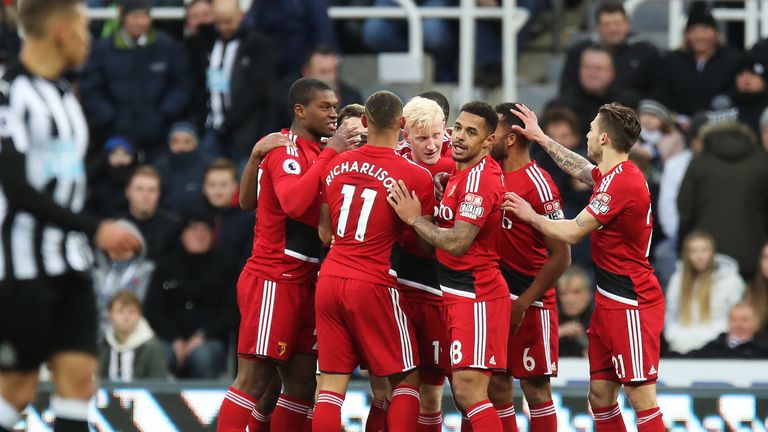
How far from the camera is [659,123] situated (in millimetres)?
13094

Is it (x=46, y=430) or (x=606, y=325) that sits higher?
(x=606, y=325)

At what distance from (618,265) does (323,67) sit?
5.17 m

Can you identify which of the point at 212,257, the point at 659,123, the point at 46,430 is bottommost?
the point at 46,430

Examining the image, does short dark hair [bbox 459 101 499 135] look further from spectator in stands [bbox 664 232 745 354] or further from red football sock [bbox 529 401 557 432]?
spectator in stands [bbox 664 232 745 354]

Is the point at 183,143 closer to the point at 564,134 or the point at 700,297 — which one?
the point at 564,134

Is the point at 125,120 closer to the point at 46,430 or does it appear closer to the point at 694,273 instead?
the point at 46,430

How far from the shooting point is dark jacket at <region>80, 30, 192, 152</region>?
46.2 feet

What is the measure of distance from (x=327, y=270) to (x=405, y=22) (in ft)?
22.8

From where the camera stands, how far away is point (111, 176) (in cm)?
1372

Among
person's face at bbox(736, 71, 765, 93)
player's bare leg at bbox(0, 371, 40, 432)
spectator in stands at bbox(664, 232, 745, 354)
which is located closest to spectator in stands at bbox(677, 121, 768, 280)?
spectator in stands at bbox(664, 232, 745, 354)

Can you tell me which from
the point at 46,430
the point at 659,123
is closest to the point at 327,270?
the point at 46,430

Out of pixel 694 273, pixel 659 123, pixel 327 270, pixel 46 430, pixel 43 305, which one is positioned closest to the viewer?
pixel 43 305

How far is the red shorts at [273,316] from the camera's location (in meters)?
8.77

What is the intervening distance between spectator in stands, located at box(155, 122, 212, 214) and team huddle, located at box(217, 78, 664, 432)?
14.1 feet
